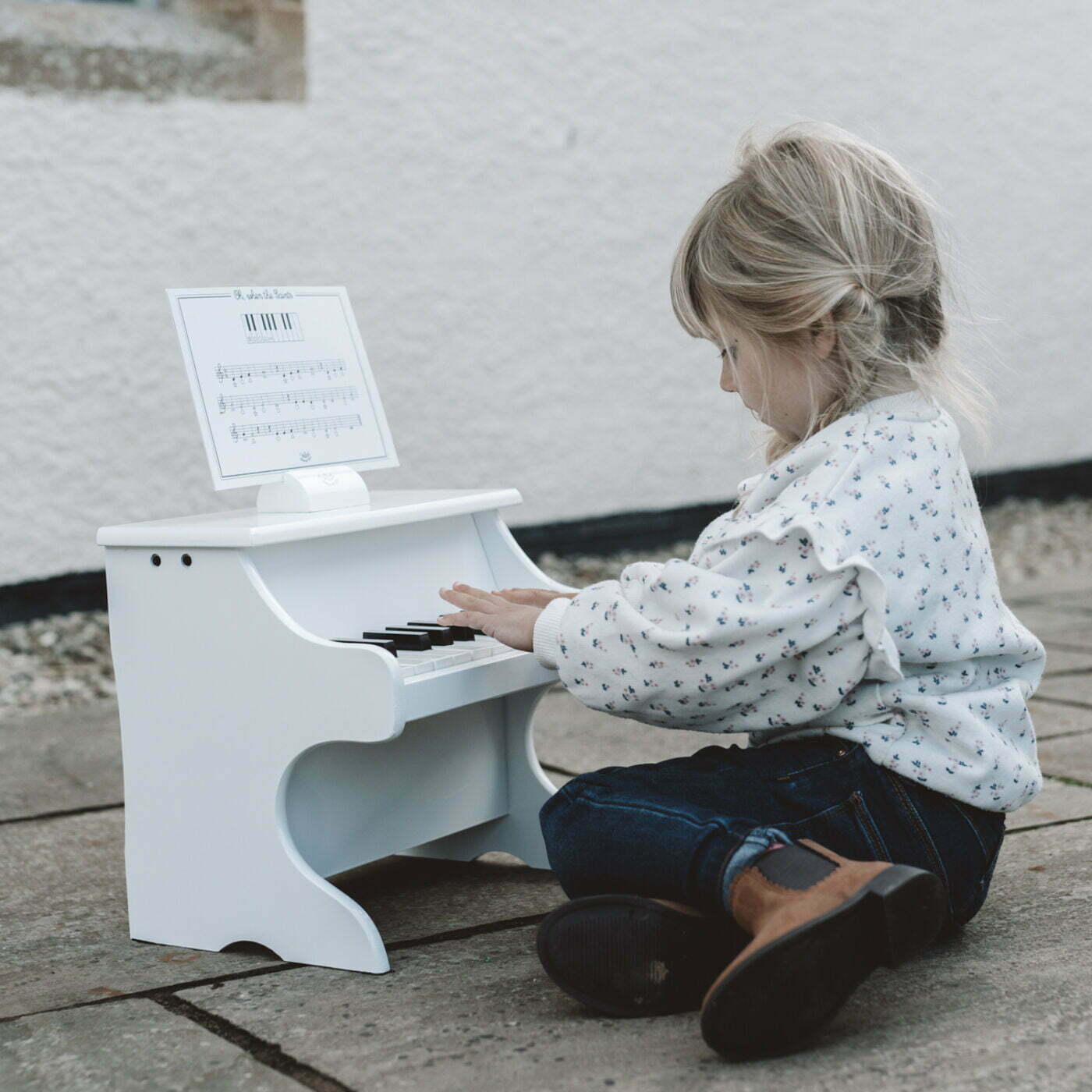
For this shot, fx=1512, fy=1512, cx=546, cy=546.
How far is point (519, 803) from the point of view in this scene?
9.05 ft

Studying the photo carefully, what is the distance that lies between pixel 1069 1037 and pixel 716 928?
45 centimetres

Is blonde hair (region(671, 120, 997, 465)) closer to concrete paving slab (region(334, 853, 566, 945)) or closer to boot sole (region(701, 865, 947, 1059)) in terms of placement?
boot sole (region(701, 865, 947, 1059))

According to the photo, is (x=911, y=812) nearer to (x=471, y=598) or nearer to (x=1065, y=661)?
(x=471, y=598)

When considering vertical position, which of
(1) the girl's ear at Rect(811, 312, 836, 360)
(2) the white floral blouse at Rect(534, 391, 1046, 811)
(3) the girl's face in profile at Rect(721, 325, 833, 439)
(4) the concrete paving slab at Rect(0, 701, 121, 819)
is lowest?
(4) the concrete paving slab at Rect(0, 701, 121, 819)

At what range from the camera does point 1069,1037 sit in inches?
73.1

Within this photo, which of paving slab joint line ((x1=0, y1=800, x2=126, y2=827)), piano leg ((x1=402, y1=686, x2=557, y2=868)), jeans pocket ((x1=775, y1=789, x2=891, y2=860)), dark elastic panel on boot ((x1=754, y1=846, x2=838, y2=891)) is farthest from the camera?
paving slab joint line ((x1=0, y1=800, x2=126, y2=827))

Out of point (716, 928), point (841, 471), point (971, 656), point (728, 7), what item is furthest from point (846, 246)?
point (728, 7)

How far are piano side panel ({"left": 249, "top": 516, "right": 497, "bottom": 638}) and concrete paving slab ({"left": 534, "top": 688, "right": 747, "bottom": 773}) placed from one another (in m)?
0.88

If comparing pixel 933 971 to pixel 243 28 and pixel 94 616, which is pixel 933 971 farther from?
pixel 243 28

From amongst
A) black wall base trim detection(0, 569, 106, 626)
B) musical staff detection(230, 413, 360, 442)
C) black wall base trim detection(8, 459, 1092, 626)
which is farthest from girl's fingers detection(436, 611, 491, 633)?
black wall base trim detection(0, 569, 106, 626)

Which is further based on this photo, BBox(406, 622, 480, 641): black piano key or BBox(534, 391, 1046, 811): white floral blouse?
BBox(406, 622, 480, 641): black piano key

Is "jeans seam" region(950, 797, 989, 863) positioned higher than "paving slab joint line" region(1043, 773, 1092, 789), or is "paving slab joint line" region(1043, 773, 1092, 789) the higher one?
"jeans seam" region(950, 797, 989, 863)

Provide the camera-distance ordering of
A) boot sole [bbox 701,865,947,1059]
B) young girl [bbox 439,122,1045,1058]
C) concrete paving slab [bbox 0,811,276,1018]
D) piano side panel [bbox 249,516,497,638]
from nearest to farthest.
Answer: boot sole [bbox 701,865,947,1059], young girl [bbox 439,122,1045,1058], concrete paving slab [bbox 0,811,276,1018], piano side panel [bbox 249,516,497,638]

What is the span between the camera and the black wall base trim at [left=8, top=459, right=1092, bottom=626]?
473 centimetres
